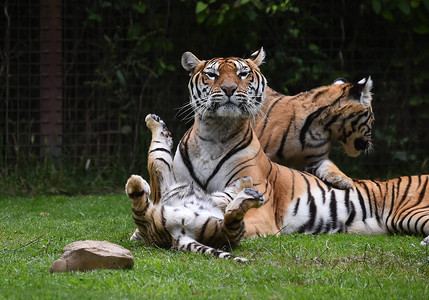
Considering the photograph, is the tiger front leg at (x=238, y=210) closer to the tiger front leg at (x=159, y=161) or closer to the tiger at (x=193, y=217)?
the tiger at (x=193, y=217)

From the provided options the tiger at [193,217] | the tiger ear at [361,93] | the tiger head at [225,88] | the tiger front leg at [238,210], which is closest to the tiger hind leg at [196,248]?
the tiger at [193,217]

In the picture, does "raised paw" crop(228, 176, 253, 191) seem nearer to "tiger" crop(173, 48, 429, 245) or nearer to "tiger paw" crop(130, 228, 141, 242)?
"tiger" crop(173, 48, 429, 245)

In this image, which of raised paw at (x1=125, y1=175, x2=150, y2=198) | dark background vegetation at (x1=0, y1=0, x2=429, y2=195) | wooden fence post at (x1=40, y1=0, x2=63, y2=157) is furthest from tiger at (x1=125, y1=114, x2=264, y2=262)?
wooden fence post at (x1=40, y1=0, x2=63, y2=157)

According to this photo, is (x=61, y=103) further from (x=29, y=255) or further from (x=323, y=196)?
(x=29, y=255)

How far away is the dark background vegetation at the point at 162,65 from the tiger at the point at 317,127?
234 cm

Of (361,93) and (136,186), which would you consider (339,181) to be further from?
(136,186)

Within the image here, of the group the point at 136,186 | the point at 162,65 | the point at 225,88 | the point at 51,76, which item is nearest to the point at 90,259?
the point at 136,186

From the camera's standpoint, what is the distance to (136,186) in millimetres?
4168

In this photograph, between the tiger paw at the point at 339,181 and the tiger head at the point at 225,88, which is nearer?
the tiger head at the point at 225,88

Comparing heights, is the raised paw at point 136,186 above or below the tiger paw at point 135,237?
above

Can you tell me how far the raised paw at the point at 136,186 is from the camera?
→ 414 cm

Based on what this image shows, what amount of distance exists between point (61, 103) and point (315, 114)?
3501 mm

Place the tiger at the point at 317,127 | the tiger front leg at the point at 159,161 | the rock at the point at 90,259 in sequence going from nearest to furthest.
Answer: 1. the rock at the point at 90,259
2. the tiger front leg at the point at 159,161
3. the tiger at the point at 317,127

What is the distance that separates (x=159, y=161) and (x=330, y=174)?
1.50m
